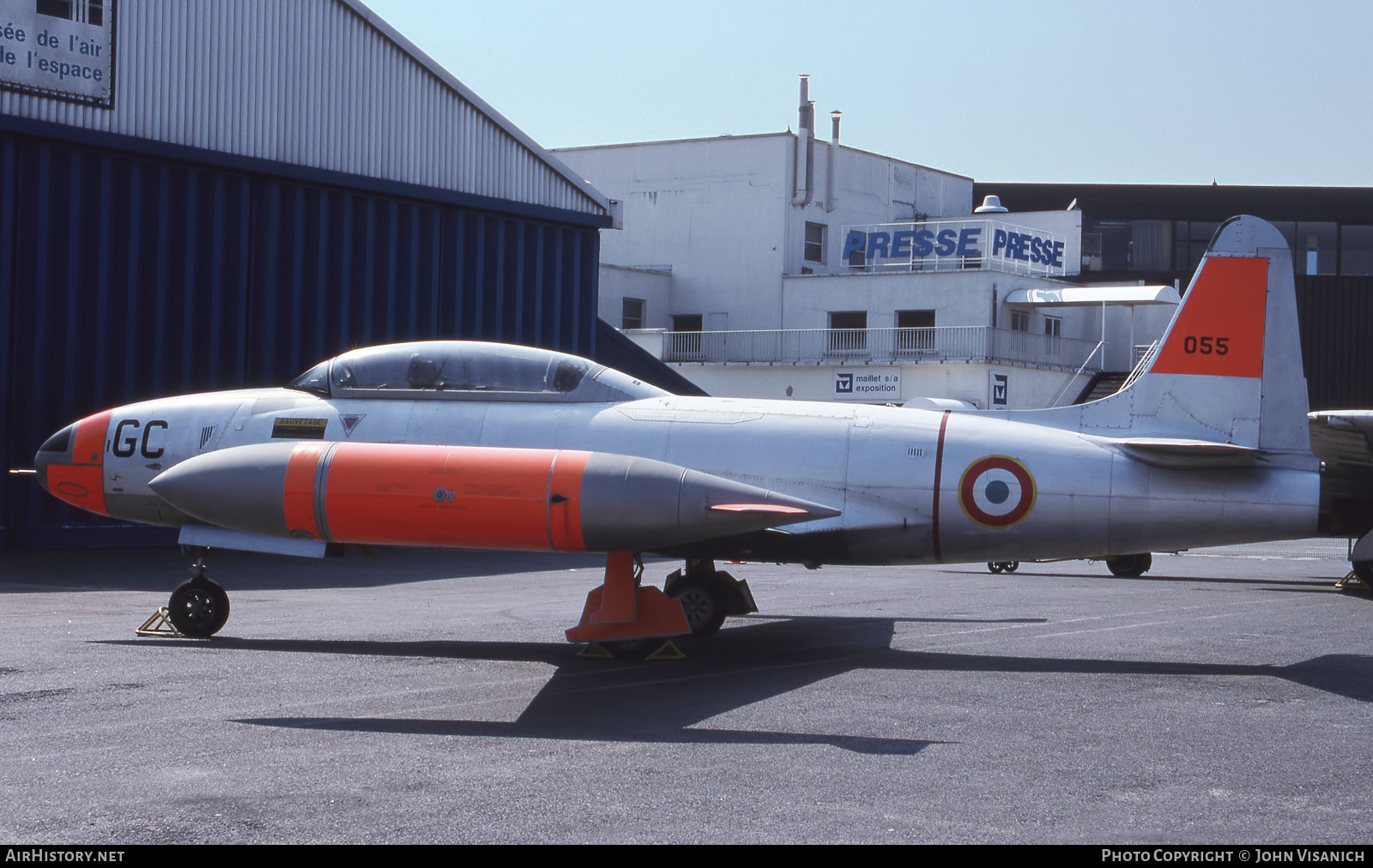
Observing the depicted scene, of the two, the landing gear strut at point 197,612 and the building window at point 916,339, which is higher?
the building window at point 916,339

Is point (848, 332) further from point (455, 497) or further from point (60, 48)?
point (455, 497)

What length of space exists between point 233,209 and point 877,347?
99.5 ft

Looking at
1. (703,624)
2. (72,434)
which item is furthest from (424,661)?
(72,434)

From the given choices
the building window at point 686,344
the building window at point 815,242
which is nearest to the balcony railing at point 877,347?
the building window at point 686,344

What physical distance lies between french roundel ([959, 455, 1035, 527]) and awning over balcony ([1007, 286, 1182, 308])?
38.5 m

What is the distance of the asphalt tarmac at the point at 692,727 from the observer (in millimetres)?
6590

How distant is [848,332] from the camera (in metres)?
51.9

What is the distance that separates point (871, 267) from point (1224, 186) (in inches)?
764

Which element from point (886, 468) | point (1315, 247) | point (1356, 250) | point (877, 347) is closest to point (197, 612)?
point (886, 468)

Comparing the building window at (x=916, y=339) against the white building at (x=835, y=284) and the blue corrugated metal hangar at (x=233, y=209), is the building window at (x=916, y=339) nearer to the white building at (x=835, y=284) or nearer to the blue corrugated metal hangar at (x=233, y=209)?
the white building at (x=835, y=284)

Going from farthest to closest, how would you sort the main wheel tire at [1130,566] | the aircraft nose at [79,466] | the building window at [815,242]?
the building window at [815,242] → the main wheel tire at [1130,566] → the aircraft nose at [79,466]

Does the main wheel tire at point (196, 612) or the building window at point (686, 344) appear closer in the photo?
the main wheel tire at point (196, 612)

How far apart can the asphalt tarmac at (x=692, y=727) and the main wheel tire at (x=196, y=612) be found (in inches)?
9.8

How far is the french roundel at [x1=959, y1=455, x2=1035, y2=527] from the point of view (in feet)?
40.5
